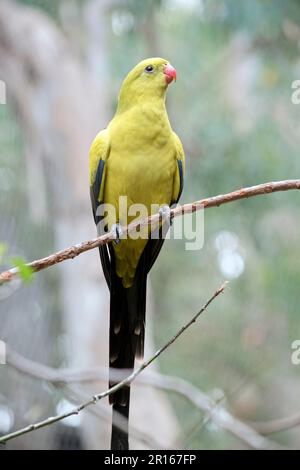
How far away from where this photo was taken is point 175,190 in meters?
3.48

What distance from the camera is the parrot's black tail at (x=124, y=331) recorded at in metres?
3.03

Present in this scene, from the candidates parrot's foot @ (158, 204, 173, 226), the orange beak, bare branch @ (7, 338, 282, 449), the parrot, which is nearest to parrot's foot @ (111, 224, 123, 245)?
the parrot

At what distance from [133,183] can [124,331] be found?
65 cm

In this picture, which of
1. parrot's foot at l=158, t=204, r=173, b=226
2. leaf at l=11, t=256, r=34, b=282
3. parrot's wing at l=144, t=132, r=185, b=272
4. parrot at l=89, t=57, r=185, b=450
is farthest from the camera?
parrot's wing at l=144, t=132, r=185, b=272

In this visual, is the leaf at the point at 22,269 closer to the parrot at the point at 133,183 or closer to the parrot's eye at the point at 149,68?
the parrot at the point at 133,183

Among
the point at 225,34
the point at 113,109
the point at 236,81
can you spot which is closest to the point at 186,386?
the point at 225,34

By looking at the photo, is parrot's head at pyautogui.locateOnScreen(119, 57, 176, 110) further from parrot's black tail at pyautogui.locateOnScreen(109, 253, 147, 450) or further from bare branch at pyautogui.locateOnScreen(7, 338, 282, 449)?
bare branch at pyautogui.locateOnScreen(7, 338, 282, 449)

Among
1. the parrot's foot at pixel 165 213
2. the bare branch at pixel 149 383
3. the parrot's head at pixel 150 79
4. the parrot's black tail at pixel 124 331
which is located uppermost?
the parrot's head at pixel 150 79

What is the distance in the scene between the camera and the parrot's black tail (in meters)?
3.03

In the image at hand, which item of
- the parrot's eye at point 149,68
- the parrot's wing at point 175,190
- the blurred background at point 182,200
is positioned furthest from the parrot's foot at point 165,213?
the blurred background at point 182,200

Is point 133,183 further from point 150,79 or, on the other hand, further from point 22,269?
point 22,269

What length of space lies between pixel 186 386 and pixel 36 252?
2558 mm

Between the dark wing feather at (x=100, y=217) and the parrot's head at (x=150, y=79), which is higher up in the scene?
the parrot's head at (x=150, y=79)

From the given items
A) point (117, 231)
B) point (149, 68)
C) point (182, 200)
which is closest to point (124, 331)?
point (117, 231)
